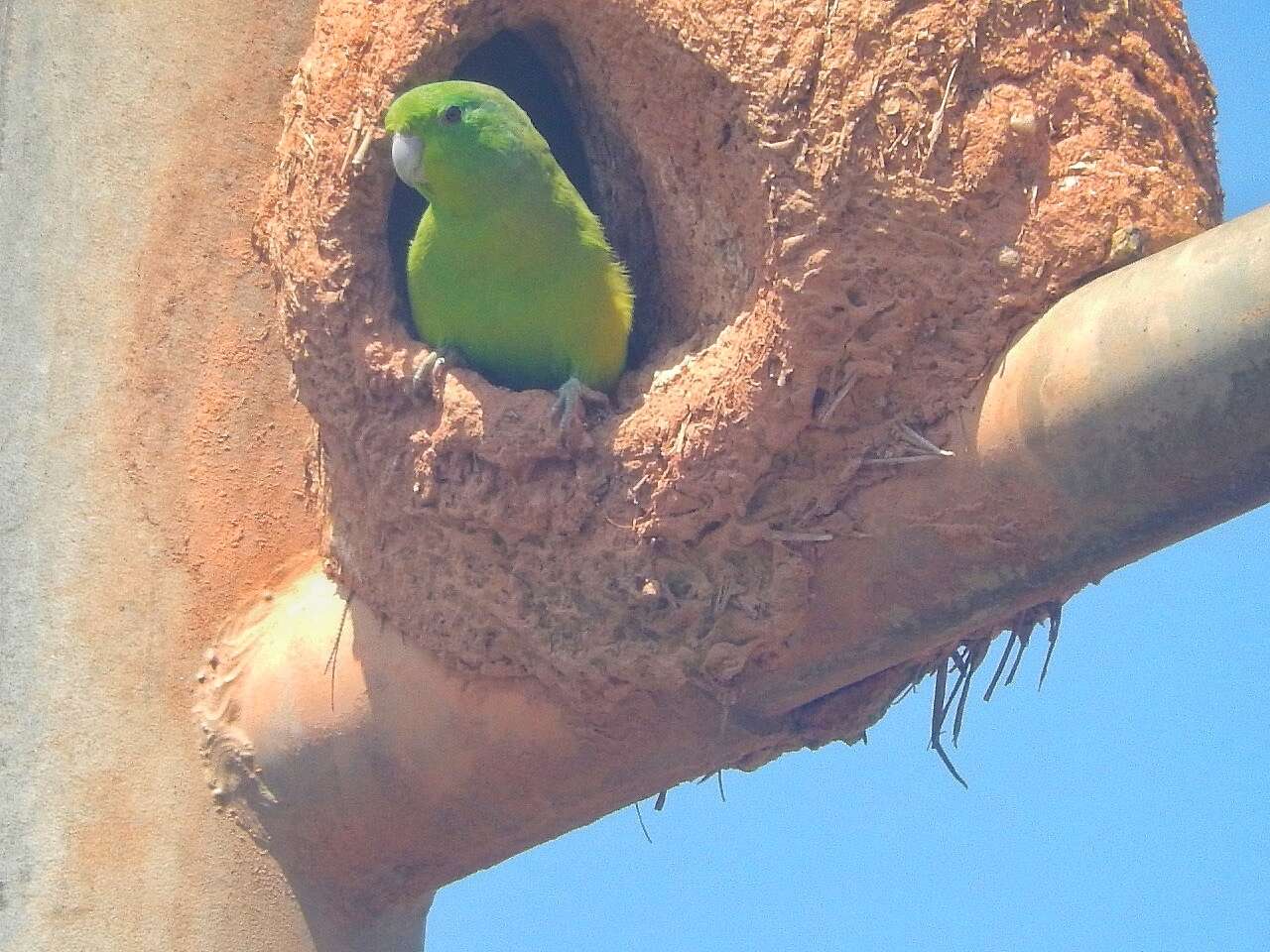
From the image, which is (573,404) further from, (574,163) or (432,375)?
(574,163)

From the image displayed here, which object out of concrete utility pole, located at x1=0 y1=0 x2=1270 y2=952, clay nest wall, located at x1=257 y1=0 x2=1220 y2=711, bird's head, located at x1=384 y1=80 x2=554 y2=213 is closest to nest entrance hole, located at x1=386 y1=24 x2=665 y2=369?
clay nest wall, located at x1=257 y1=0 x2=1220 y2=711

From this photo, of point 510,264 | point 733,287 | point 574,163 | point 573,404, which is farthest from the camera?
point 574,163

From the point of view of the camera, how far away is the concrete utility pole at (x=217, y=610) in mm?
4680

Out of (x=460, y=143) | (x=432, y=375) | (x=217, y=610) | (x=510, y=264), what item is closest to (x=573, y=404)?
(x=432, y=375)

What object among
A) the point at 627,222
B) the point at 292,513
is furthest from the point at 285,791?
the point at 627,222

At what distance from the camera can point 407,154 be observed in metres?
4.97

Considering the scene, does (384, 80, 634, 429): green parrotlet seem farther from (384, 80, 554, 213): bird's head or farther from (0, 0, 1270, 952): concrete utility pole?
(0, 0, 1270, 952): concrete utility pole

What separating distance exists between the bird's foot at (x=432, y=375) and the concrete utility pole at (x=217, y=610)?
65 cm

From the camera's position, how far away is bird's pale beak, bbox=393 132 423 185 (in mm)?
4965

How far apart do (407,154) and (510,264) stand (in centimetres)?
42

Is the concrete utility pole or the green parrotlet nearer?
the concrete utility pole

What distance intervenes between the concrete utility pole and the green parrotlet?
67 cm

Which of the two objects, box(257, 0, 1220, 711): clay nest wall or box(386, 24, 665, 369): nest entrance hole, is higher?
box(386, 24, 665, 369): nest entrance hole

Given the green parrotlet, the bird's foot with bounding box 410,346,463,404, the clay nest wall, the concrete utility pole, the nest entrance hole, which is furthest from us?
the nest entrance hole
